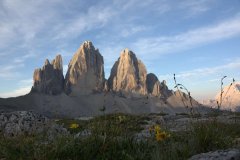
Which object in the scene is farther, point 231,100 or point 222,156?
point 231,100

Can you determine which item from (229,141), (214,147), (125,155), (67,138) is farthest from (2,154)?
(229,141)

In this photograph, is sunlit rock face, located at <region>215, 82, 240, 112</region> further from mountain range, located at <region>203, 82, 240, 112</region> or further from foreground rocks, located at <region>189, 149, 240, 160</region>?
foreground rocks, located at <region>189, 149, 240, 160</region>

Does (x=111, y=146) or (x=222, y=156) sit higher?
(x=111, y=146)

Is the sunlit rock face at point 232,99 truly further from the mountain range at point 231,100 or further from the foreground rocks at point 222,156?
the foreground rocks at point 222,156

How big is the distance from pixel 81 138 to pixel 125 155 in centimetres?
122

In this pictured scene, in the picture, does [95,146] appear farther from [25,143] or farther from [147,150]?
[25,143]

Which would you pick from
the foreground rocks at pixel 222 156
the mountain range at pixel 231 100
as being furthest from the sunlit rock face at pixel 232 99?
the foreground rocks at pixel 222 156

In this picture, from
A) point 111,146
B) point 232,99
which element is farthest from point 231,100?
point 111,146

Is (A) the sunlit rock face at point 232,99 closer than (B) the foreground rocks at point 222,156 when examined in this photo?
No

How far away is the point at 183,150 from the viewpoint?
6.79 m

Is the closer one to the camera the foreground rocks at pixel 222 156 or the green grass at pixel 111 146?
the foreground rocks at pixel 222 156

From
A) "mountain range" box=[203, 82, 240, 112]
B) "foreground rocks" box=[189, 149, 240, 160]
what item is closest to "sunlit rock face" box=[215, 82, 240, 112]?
"mountain range" box=[203, 82, 240, 112]

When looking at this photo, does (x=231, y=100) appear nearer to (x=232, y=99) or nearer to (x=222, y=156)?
(x=232, y=99)

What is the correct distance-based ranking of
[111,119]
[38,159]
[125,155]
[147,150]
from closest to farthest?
1. [38,159]
2. [125,155]
3. [147,150]
4. [111,119]
